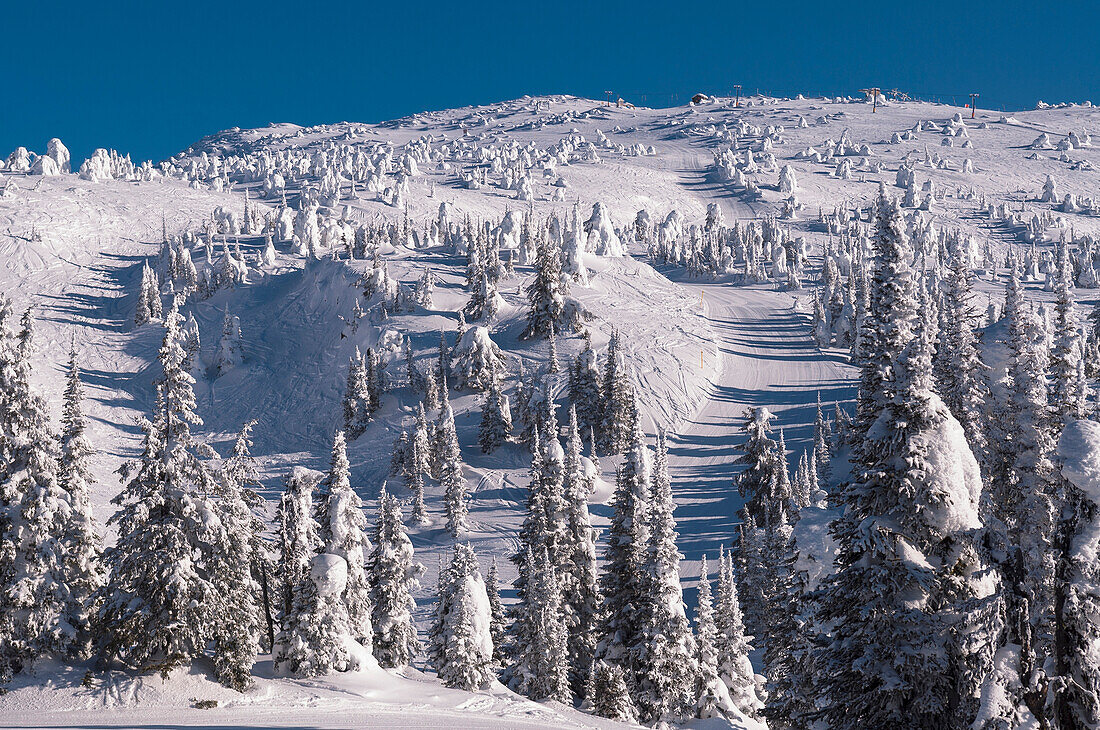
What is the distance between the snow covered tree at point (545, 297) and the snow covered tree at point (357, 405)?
23.0 m

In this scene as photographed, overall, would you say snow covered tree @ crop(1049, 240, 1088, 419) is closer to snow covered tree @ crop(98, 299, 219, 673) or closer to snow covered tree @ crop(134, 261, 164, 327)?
snow covered tree @ crop(98, 299, 219, 673)

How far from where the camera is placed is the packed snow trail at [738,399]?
71875 millimetres

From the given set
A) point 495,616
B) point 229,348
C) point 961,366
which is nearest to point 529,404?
point 495,616

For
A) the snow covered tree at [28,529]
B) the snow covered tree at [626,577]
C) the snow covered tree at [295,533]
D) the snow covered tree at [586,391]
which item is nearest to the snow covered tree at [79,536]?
the snow covered tree at [28,529]

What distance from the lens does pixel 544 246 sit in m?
104

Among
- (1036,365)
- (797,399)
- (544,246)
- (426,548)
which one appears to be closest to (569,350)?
(544,246)

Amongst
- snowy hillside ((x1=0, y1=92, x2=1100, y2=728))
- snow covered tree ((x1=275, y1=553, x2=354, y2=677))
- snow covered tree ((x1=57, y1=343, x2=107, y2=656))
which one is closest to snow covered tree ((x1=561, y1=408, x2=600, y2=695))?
snowy hillside ((x1=0, y1=92, x2=1100, y2=728))

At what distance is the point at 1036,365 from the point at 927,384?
12.9m

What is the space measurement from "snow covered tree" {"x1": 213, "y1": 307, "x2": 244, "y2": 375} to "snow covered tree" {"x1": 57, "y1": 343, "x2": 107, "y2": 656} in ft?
332

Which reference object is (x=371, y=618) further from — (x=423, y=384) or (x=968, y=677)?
(x=423, y=384)

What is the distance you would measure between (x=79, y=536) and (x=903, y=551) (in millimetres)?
21905

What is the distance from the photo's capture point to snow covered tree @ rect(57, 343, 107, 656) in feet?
70.5

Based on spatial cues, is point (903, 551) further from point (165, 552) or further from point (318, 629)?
point (165, 552)

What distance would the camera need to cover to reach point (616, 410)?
265 feet
